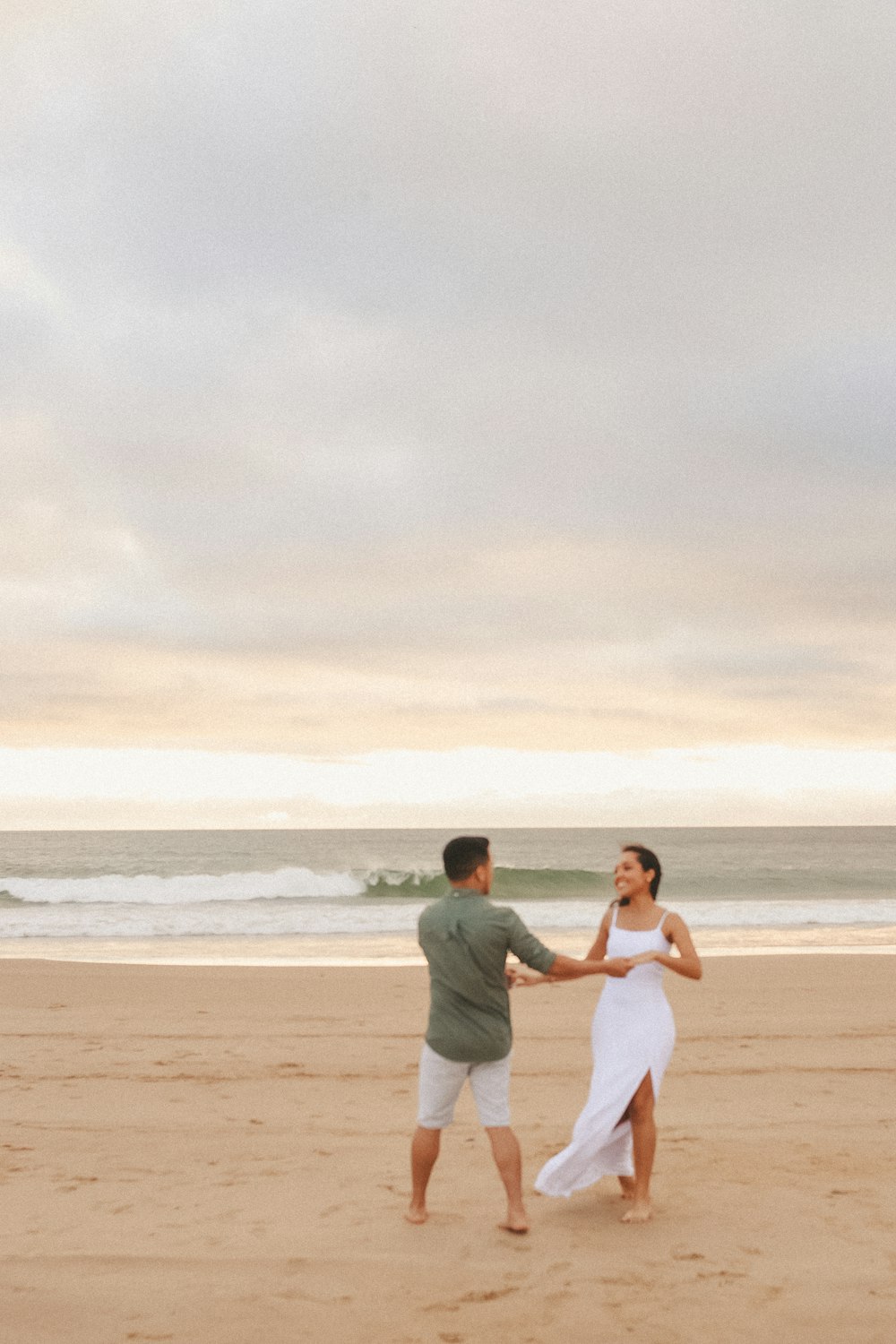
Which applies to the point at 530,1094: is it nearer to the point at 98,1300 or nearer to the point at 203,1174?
the point at 203,1174

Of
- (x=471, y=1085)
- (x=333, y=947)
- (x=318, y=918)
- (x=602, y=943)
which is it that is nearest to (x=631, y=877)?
(x=602, y=943)

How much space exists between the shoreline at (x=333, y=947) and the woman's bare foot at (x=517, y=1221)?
11.1 m

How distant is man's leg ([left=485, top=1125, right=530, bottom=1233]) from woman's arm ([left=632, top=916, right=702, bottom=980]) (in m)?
0.99

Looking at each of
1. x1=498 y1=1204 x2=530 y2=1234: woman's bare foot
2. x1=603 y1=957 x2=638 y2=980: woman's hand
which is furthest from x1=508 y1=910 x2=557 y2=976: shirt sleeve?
x1=498 y1=1204 x2=530 y2=1234: woman's bare foot

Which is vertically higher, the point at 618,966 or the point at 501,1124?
the point at 618,966

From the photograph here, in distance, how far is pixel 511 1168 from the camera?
5.15 meters

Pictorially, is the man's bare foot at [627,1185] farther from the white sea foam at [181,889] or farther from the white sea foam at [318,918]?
the white sea foam at [181,889]

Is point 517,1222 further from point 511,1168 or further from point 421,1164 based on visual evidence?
point 421,1164

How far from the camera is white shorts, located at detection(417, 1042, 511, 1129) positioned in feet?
16.6

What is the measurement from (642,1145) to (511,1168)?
2.17 feet

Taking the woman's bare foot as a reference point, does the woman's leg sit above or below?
above

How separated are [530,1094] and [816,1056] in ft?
9.56

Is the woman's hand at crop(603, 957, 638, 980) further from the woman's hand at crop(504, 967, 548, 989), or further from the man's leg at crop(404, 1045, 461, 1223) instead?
the man's leg at crop(404, 1045, 461, 1223)

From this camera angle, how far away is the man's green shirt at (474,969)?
498 centimetres
